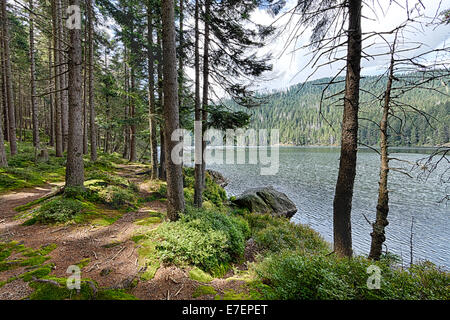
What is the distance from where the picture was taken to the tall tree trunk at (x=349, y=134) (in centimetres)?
323

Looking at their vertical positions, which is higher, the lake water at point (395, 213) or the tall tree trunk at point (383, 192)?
the tall tree trunk at point (383, 192)

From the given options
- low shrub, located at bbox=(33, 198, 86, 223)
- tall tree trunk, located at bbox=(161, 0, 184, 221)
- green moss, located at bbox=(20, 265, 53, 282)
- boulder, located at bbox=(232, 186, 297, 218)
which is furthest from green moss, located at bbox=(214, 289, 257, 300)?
boulder, located at bbox=(232, 186, 297, 218)

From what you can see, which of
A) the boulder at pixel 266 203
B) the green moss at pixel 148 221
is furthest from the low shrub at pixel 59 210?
the boulder at pixel 266 203

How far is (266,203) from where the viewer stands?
40.1 ft

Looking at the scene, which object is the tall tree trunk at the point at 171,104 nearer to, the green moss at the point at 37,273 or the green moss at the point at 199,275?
the green moss at the point at 199,275

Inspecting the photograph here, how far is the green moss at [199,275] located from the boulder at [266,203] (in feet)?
26.7

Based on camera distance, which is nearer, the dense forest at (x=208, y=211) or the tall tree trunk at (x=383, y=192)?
the dense forest at (x=208, y=211)

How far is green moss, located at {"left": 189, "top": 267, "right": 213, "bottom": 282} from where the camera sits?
124 inches

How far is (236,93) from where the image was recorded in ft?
22.6

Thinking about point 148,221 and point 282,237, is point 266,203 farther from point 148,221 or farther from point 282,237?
point 148,221

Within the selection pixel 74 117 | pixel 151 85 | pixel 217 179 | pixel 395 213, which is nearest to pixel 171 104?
pixel 74 117

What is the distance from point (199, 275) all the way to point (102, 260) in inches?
71.7
